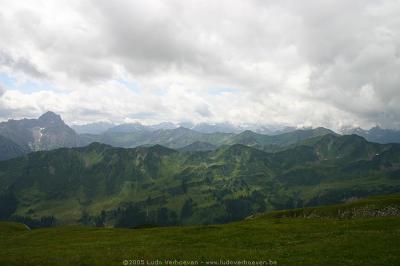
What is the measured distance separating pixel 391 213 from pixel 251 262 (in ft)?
235

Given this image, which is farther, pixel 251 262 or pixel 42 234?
pixel 42 234

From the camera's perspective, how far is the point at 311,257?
33250 mm

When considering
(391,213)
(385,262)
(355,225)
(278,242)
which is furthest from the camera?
(391,213)

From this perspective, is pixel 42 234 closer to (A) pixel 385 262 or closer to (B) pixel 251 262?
(B) pixel 251 262

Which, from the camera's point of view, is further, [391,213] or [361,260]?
[391,213]

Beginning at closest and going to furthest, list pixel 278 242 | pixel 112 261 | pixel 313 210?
pixel 112 261 → pixel 278 242 → pixel 313 210

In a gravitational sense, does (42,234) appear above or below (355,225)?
below

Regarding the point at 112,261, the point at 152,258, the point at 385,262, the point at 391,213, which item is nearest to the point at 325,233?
the point at 385,262

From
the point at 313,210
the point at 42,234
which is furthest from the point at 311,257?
the point at 313,210

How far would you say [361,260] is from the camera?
30.5 m

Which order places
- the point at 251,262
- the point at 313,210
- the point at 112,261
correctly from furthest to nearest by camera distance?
the point at 313,210 → the point at 112,261 → the point at 251,262

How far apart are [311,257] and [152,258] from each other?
50.8ft

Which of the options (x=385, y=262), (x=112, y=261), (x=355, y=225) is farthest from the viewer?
(x=355, y=225)

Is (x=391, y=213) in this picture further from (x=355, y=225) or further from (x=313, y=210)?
(x=355, y=225)
